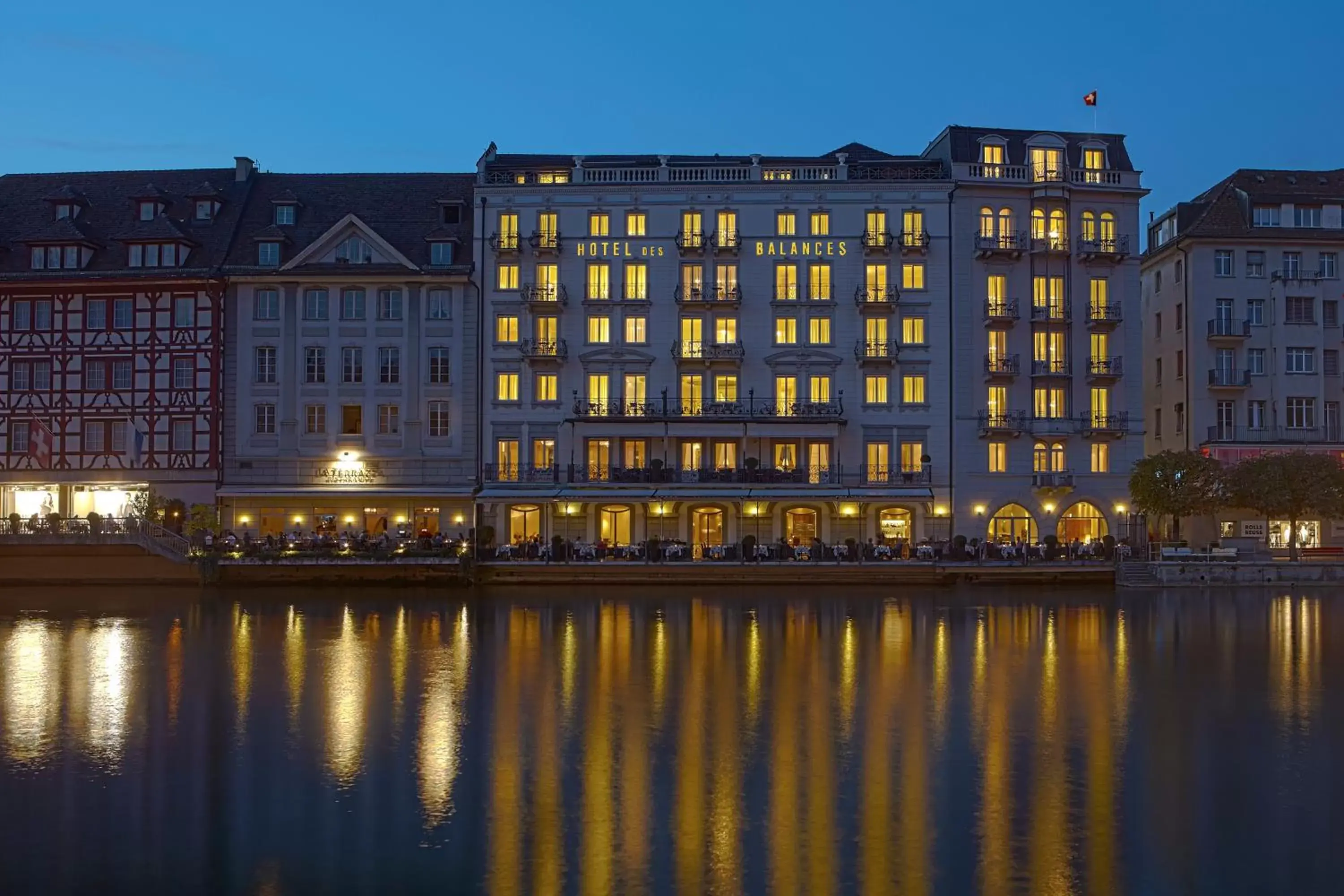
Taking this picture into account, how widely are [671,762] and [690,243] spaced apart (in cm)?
4835

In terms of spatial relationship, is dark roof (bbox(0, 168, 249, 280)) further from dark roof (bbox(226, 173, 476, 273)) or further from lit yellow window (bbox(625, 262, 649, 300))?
lit yellow window (bbox(625, 262, 649, 300))

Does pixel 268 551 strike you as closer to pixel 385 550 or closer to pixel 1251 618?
pixel 385 550

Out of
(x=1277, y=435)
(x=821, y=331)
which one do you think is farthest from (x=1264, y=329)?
(x=821, y=331)

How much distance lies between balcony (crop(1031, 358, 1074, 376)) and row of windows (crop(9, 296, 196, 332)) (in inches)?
1712

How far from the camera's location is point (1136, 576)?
57.5 metres

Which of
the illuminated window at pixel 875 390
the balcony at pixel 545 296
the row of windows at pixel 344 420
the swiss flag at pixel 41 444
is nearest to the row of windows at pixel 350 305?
the balcony at pixel 545 296

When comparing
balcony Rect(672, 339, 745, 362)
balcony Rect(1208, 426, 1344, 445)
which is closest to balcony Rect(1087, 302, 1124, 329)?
balcony Rect(1208, 426, 1344, 445)

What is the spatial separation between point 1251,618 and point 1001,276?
2781 centimetres

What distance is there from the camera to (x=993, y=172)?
6688cm

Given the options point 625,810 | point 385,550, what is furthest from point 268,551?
point 625,810

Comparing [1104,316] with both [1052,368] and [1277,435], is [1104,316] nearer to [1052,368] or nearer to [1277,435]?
[1052,368]

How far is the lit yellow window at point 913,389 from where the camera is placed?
66.3 m

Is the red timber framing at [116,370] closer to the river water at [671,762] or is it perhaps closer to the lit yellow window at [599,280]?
the lit yellow window at [599,280]

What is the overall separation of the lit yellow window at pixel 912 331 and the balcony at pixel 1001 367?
3.55 m
